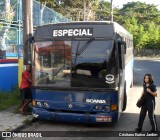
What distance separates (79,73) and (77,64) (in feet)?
0.77

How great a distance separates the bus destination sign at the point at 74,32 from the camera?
9.97 metres

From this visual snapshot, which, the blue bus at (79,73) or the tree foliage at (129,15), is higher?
the tree foliage at (129,15)

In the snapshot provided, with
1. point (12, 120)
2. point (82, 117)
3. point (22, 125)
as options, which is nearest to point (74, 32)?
point (82, 117)

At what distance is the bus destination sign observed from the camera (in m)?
9.97

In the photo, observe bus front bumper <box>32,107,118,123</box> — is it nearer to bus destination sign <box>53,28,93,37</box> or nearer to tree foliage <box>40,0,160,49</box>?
bus destination sign <box>53,28,93,37</box>

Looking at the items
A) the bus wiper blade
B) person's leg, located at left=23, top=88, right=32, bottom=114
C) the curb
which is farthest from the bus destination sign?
the curb

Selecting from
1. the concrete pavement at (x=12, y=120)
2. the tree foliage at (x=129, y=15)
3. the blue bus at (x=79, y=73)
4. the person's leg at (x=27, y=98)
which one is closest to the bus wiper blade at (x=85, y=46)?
the blue bus at (x=79, y=73)

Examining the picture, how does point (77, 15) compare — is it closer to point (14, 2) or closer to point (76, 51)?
point (14, 2)

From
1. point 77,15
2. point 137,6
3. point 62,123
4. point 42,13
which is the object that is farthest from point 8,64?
point 137,6

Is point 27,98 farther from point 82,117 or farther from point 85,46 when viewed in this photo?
point 85,46

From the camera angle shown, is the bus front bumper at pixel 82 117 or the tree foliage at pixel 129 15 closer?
the bus front bumper at pixel 82 117

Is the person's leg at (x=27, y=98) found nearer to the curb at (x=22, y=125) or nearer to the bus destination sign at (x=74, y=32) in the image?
the curb at (x=22, y=125)

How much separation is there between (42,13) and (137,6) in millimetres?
97914

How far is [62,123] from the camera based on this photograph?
10781 millimetres
